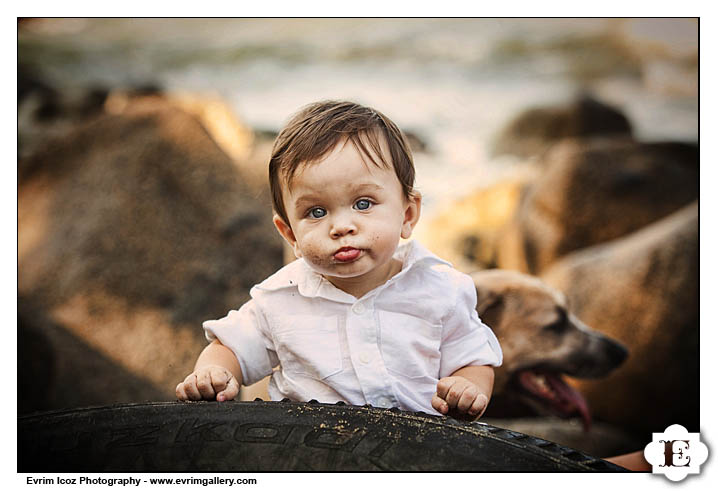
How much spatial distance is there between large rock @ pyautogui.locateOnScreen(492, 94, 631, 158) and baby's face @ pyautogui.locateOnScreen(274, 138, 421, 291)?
1.17 m

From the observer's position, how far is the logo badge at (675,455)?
5.75 ft

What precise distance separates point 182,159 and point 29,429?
139 centimetres

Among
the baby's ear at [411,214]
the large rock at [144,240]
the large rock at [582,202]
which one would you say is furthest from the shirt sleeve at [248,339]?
the large rock at [582,202]

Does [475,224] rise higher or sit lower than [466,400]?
higher

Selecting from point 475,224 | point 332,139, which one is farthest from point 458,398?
point 475,224

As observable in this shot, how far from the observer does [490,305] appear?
7.15 feet

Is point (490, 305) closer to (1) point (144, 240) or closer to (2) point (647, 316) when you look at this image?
(2) point (647, 316)

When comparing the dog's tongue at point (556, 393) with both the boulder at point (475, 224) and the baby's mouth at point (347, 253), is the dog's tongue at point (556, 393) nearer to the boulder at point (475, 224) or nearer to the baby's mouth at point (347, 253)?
the boulder at point (475, 224)

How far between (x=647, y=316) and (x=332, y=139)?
1459 mm

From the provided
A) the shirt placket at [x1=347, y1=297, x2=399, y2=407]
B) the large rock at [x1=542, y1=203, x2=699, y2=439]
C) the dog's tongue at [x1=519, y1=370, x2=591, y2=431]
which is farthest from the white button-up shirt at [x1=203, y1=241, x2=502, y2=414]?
the large rock at [x1=542, y1=203, x2=699, y2=439]

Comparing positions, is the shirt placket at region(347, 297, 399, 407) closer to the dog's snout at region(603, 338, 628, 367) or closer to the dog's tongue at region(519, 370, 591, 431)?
the dog's tongue at region(519, 370, 591, 431)
